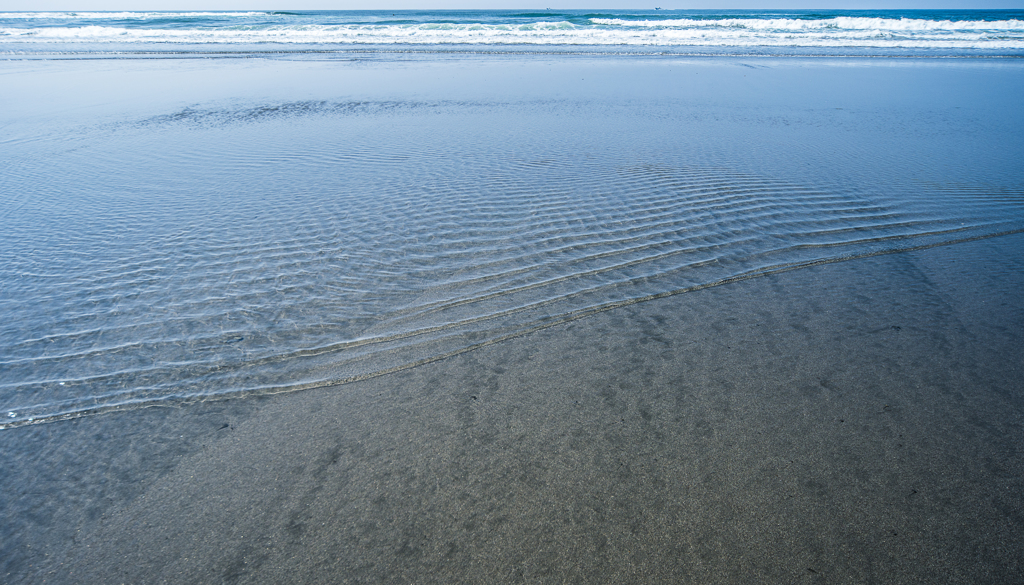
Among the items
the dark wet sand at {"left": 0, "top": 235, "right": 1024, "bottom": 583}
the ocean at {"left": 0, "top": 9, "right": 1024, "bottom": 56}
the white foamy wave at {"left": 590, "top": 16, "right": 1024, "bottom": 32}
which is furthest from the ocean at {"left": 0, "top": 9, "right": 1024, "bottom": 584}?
the white foamy wave at {"left": 590, "top": 16, "right": 1024, "bottom": 32}

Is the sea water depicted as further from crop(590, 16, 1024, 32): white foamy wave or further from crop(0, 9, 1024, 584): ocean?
crop(590, 16, 1024, 32): white foamy wave

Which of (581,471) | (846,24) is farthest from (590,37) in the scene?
(581,471)

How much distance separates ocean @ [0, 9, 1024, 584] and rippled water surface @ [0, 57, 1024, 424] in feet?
0.11

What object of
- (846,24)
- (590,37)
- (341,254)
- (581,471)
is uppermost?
(846,24)

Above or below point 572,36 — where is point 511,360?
below

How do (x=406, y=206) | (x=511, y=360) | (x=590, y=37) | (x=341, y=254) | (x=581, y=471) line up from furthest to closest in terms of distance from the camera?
(x=590, y=37) → (x=406, y=206) → (x=341, y=254) → (x=511, y=360) → (x=581, y=471)

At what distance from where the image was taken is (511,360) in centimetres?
271

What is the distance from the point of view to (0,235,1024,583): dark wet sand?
5.59ft

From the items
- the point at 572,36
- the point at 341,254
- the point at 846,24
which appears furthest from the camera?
the point at 846,24

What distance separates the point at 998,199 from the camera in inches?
193

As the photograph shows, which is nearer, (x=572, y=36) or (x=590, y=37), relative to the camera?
(x=590, y=37)

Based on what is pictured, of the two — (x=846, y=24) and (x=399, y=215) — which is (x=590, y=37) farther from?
(x=399, y=215)

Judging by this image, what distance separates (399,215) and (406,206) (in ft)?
0.77

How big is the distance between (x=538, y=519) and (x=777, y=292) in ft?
7.40
